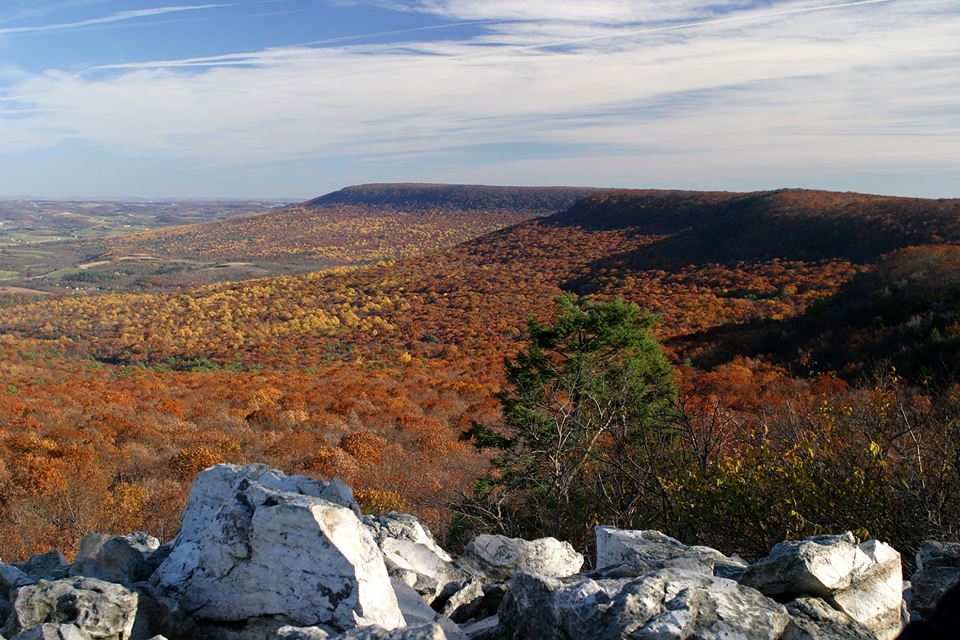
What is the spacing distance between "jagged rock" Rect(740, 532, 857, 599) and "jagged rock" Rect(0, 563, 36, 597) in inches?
175

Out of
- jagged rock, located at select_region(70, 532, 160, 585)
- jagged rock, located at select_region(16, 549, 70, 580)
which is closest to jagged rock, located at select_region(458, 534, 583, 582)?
jagged rock, located at select_region(70, 532, 160, 585)

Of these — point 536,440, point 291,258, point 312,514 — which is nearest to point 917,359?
point 536,440

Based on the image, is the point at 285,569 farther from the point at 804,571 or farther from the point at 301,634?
the point at 804,571

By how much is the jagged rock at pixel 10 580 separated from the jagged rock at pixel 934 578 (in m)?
5.34

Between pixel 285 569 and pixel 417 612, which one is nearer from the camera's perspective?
pixel 285 569

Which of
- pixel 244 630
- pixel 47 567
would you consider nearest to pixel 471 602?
pixel 244 630

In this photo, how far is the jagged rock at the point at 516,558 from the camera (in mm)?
4648

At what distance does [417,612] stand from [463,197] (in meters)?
124

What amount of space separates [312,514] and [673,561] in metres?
2.01

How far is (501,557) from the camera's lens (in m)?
4.74

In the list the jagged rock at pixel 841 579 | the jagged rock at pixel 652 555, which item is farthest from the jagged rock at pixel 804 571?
the jagged rock at pixel 652 555

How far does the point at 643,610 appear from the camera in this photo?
9.45ft

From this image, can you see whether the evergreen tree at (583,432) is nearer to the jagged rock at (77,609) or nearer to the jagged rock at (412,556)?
the jagged rock at (412,556)

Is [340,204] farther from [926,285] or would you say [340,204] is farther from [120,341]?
[926,285]
